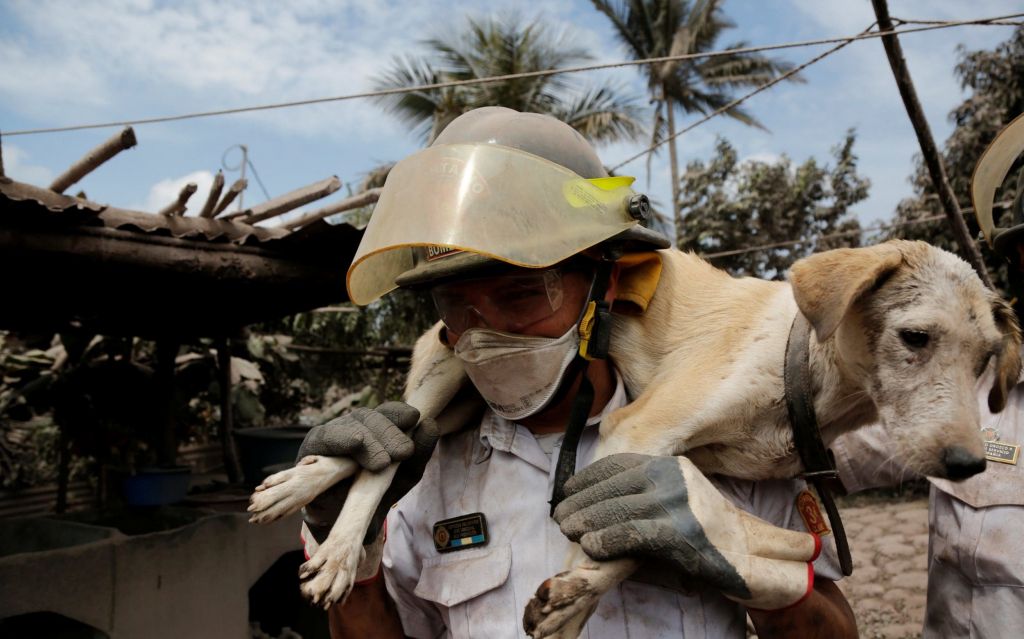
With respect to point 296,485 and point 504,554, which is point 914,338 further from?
point 296,485

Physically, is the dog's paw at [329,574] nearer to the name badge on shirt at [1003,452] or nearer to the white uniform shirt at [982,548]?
the white uniform shirt at [982,548]

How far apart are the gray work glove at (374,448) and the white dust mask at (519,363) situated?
0.21 metres

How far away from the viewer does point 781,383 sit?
62.5 inches

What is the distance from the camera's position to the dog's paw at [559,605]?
1284mm

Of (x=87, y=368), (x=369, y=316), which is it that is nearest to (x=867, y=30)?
(x=87, y=368)

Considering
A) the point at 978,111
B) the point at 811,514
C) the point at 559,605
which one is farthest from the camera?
the point at 978,111

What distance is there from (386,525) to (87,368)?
22.2 feet

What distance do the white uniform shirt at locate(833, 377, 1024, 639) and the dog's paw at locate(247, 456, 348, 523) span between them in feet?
5.07

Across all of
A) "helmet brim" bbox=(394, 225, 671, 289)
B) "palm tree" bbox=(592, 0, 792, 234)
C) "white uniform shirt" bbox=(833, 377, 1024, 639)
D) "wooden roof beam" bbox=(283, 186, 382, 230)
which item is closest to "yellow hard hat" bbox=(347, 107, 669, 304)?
"helmet brim" bbox=(394, 225, 671, 289)

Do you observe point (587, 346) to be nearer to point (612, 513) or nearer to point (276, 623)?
point (612, 513)

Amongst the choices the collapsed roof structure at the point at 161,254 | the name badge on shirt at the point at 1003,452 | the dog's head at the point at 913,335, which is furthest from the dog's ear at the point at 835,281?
the collapsed roof structure at the point at 161,254

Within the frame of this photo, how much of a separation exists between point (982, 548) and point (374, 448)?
6.20ft

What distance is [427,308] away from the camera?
13219 millimetres

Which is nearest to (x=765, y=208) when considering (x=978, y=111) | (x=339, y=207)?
(x=978, y=111)
